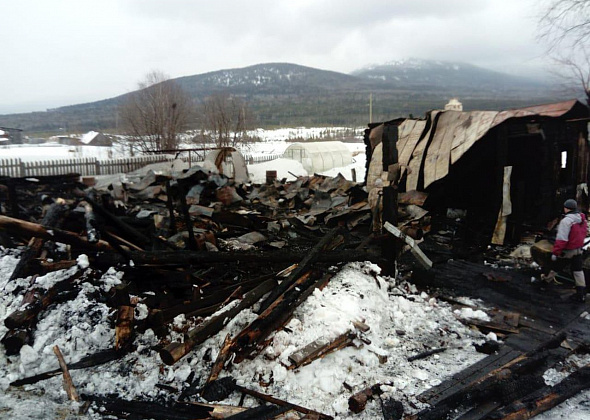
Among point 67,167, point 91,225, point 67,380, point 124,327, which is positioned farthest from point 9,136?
point 67,380

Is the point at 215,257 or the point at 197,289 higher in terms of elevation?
the point at 215,257

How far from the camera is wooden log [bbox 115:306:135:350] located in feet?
14.6

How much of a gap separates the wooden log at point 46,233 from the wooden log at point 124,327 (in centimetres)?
137

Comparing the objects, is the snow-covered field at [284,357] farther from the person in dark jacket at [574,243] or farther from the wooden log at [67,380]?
the person in dark jacket at [574,243]

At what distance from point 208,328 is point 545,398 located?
146 inches

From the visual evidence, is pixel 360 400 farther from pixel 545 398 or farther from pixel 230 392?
pixel 545 398

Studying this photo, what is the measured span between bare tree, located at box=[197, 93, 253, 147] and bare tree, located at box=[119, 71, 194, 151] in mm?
3490

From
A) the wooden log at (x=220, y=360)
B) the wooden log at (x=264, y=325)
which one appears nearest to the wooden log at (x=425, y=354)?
the wooden log at (x=264, y=325)

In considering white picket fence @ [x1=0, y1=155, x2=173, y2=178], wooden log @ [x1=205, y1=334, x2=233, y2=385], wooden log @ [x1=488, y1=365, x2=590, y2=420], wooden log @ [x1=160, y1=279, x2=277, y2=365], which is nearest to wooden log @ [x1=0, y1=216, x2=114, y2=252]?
wooden log @ [x1=160, y1=279, x2=277, y2=365]

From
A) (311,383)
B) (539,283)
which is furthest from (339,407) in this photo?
(539,283)

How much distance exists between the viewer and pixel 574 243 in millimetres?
6277

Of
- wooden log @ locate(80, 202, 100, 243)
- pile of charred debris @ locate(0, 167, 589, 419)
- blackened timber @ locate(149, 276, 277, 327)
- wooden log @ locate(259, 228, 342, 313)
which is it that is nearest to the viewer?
pile of charred debris @ locate(0, 167, 589, 419)

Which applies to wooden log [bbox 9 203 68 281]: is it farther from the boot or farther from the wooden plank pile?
the boot

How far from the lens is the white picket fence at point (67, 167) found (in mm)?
24091
